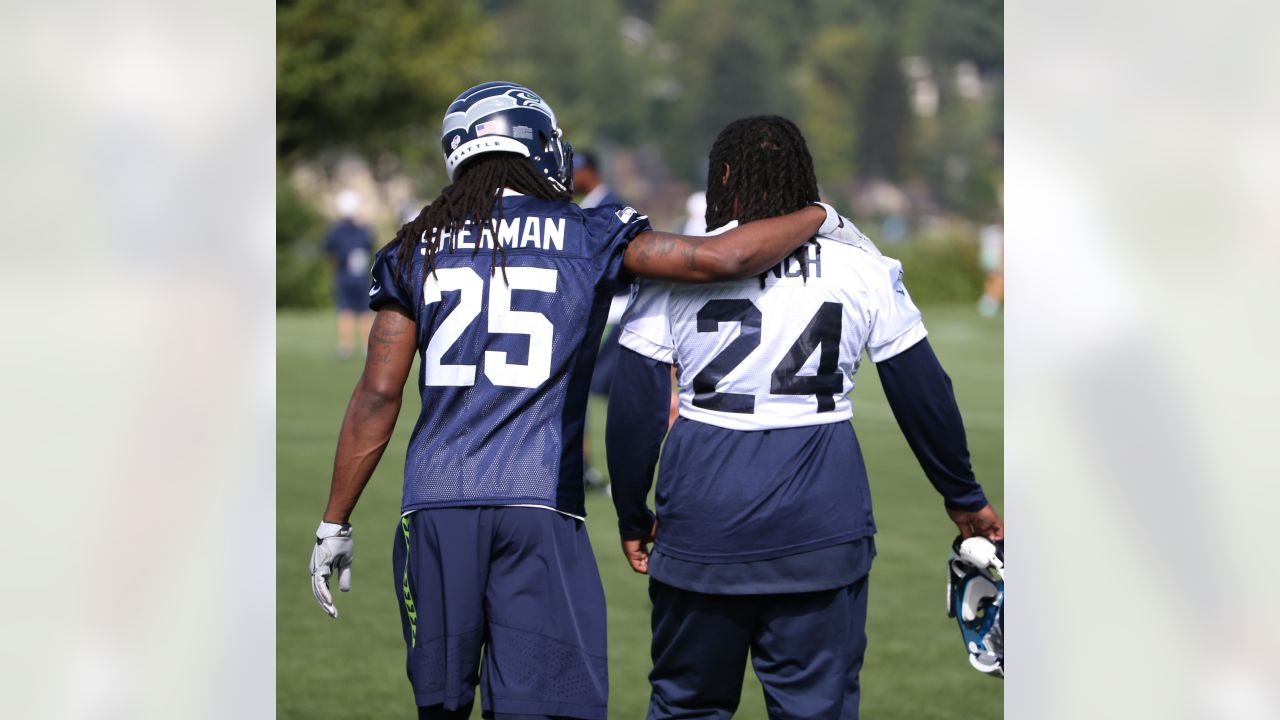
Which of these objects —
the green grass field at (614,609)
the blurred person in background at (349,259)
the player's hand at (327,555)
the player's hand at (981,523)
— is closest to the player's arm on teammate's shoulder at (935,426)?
the player's hand at (981,523)

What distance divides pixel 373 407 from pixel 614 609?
3815 millimetres

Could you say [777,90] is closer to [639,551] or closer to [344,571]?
[639,551]

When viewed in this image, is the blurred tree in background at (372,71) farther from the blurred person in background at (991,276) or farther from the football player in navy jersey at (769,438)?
the football player in navy jersey at (769,438)

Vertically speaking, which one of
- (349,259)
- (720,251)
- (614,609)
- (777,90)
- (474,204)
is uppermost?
(777,90)

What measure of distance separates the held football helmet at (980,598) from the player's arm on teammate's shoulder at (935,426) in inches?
2.1

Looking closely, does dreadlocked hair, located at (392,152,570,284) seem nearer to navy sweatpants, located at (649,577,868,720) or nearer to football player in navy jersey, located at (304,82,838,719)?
football player in navy jersey, located at (304,82,838,719)

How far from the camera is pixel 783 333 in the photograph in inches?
141

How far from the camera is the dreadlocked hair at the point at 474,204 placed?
11.7 feet

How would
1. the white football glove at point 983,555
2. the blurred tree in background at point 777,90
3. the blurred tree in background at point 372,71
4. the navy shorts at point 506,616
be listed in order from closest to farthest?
the navy shorts at point 506,616 < the white football glove at point 983,555 < the blurred tree in background at point 372,71 < the blurred tree in background at point 777,90

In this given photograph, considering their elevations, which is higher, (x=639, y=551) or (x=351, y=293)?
(x=351, y=293)

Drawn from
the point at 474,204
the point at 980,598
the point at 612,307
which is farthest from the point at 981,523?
the point at 612,307
